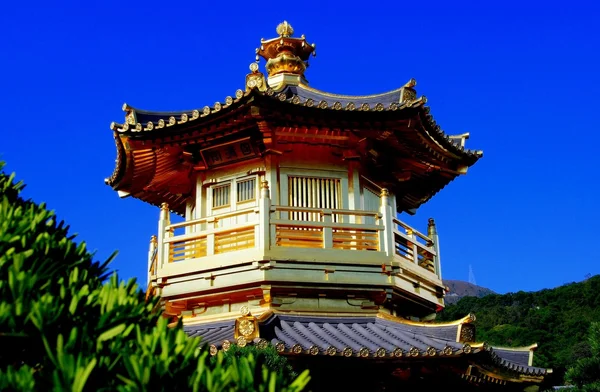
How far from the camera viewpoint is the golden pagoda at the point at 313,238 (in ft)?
40.4

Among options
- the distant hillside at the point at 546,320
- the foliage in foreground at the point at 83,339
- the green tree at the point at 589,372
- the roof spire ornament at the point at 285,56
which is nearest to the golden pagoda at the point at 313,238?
the roof spire ornament at the point at 285,56

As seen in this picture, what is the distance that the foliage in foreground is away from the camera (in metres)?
4.19

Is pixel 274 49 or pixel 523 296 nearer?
pixel 274 49

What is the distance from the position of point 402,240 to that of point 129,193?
661 centimetres

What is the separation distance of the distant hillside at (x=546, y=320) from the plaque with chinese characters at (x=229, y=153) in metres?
31.7

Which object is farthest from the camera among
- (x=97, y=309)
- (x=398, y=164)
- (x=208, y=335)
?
(x=398, y=164)

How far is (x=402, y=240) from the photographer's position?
14.6 meters

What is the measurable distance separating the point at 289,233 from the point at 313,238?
1.49 feet

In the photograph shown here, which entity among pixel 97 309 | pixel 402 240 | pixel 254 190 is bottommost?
pixel 97 309

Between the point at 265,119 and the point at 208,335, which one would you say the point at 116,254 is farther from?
the point at 265,119

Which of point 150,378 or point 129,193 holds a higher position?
point 129,193

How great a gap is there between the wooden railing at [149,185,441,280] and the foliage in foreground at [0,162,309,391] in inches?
325

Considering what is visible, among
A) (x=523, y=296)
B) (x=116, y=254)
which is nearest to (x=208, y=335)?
(x=116, y=254)

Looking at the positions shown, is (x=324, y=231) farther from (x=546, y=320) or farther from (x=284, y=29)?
(x=546, y=320)
